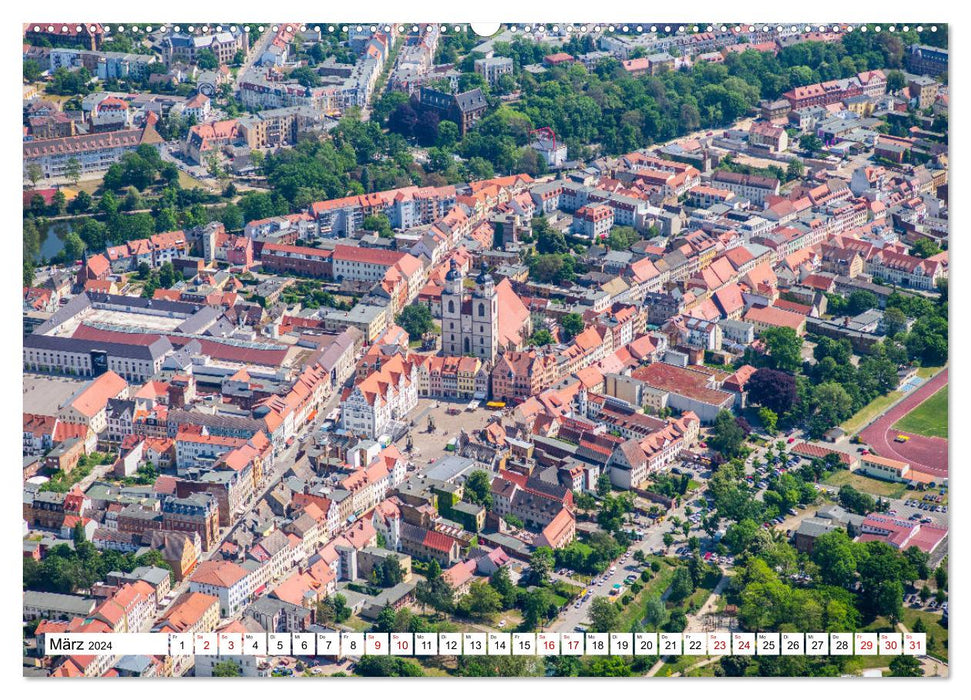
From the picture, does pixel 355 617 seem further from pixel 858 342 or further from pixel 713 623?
pixel 858 342

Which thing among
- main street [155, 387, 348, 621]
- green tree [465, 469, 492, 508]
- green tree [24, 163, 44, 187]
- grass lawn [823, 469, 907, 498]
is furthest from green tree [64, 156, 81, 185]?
grass lawn [823, 469, 907, 498]

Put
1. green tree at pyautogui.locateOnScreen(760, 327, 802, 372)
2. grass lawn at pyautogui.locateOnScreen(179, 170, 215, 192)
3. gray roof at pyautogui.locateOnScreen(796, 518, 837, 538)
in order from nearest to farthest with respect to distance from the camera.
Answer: gray roof at pyautogui.locateOnScreen(796, 518, 837, 538)
green tree at pyautogui.locateOnScreen(760, 327, 802, 372)
grass lawn at pyautogui.locateOnScreen(179, 170, 215, 192)

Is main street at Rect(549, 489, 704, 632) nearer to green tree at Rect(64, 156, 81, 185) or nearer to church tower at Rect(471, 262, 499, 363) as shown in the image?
church tower at Rect(471, 262, 499, 363)

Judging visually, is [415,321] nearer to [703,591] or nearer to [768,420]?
[768,420]

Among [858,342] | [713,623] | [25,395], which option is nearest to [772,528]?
[713,623]

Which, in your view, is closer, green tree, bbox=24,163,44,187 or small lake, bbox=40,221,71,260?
small lake, bbox=40,221,71,260

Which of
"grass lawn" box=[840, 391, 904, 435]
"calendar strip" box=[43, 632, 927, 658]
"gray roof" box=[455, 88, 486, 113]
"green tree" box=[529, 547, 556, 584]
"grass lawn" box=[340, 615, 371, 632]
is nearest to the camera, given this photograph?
"calendar strip" box=[43, 632, 927, 658]
